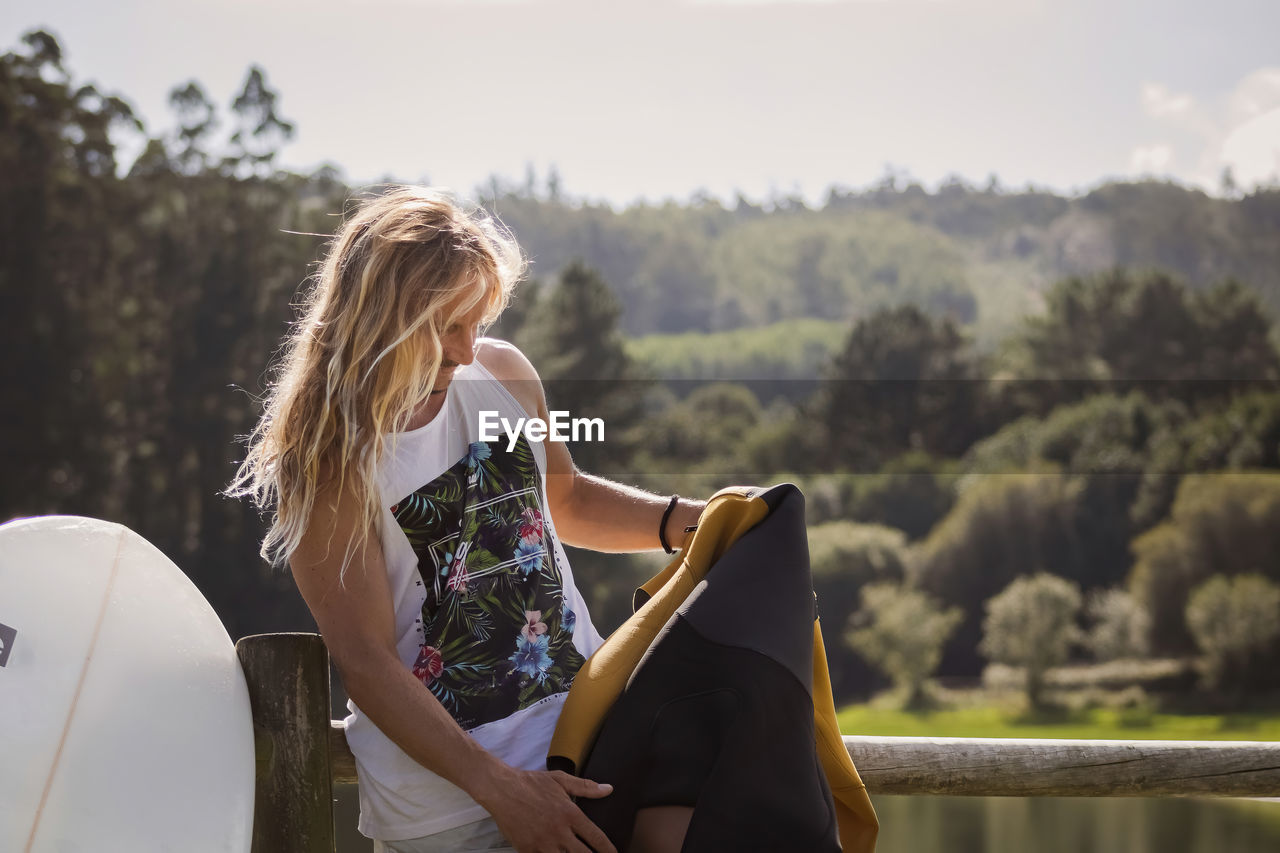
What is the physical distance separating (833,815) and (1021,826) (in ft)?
58.2

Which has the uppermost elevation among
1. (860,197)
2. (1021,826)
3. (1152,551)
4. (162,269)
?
(860,197)

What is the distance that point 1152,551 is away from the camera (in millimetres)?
23625

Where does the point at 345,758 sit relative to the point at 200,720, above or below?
below

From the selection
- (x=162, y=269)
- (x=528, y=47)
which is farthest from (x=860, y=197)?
(x=162, y=269)

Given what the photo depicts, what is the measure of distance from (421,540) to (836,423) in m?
33.1

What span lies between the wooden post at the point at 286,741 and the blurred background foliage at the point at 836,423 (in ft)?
58.1

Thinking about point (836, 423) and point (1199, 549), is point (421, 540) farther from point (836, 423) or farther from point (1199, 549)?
point (836, 423)

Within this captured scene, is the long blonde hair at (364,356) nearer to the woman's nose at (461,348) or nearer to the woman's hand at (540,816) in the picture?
the woman's nose at (461,348)

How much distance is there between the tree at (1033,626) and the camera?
23.4 metres

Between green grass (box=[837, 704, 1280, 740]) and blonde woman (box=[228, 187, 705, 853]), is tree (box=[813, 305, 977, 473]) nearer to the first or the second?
green grass (box=[837, 704, 1280, 740])

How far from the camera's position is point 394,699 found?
1407mm

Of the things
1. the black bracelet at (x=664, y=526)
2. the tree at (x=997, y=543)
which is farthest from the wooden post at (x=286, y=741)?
the tree at (x=997, y=543)

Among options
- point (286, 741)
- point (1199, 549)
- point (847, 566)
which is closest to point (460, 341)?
point (286, 741)

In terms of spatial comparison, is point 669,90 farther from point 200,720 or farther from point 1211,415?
point 200,720
